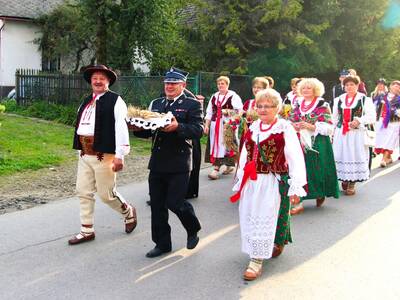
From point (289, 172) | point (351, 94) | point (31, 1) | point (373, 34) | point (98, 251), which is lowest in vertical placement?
point (98, 251)

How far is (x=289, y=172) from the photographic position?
493 cm

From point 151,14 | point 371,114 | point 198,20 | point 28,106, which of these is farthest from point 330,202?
point 28,106

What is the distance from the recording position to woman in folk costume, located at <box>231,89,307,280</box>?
496cm

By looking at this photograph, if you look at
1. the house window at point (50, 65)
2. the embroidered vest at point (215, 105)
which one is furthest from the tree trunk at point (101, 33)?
the house window at point (50, 65)

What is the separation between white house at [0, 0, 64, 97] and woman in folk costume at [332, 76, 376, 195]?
20237 mm

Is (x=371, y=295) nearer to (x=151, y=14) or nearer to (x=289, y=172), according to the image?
(x=289, y=172)

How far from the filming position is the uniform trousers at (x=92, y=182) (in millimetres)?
5801

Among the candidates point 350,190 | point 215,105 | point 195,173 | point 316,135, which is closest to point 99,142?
point 195,173

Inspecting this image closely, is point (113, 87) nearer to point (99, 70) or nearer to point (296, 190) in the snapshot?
point (99, 70)

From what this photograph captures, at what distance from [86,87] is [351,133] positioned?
425 inches

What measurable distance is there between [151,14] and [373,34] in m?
9.30

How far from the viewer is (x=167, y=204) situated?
5344mm

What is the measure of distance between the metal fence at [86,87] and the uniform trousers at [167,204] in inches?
396

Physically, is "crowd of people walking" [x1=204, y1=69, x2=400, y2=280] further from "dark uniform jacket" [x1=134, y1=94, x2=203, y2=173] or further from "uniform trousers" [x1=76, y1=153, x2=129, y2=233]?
"uniform trousers" [x1=76, y1=153, x2=129, y2=233]
